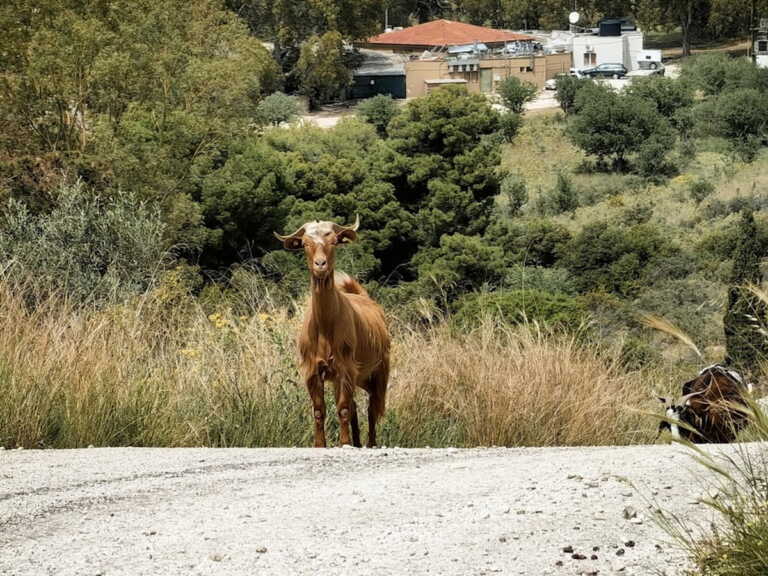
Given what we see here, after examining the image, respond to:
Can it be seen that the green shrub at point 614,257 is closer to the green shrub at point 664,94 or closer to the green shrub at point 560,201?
the green shrub at point 560,201

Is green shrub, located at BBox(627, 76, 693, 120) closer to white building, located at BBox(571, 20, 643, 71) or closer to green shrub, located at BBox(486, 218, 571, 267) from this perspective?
white building, located at BBox(571, 20, 643, 71)

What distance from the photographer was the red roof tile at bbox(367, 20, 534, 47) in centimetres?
8631

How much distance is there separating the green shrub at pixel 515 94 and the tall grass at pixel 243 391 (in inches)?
2485

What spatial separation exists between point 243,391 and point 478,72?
→ 7297 cm

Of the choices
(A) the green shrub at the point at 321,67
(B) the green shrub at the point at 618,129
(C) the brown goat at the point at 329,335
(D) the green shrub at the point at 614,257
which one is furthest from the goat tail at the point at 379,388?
(A) the green shrub at the point at 321,67

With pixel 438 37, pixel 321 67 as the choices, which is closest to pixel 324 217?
pixel 321 67

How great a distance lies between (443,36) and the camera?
86.9 m

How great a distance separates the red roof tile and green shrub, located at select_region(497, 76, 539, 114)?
1252 cm

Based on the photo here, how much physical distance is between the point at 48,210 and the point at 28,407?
16.8 metres

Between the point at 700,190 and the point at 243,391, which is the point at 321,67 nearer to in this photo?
the point at 700,190

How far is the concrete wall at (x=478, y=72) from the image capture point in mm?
79188

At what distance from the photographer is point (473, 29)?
293 feet

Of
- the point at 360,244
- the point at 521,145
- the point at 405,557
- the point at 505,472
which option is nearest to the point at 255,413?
the point at 505,472

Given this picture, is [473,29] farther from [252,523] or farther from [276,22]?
[252,523]
